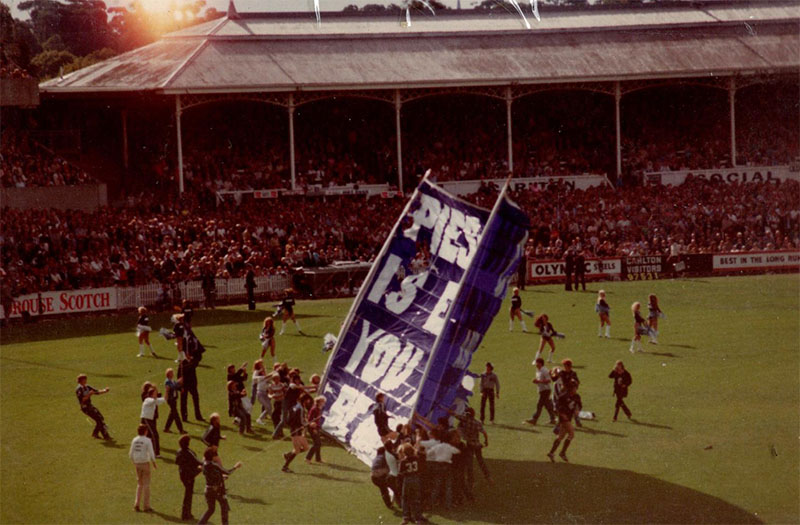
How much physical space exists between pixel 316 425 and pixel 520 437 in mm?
4572

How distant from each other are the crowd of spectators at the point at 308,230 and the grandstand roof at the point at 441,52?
5.53 m

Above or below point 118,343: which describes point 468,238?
above

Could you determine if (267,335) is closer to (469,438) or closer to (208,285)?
(469,438)

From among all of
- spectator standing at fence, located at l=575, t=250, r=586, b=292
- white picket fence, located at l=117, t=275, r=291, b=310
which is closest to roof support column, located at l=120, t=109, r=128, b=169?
white picket fence, located at l=117, t=275, r=291, b=310

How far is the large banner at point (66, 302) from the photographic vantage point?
3841 cm

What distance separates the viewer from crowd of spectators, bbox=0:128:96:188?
45125mm

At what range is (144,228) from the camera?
43.8 metres

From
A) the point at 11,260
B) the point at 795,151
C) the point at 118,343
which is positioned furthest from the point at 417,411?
the point at 795,151

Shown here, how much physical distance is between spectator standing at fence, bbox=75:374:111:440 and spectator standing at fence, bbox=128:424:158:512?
3405 millimetres

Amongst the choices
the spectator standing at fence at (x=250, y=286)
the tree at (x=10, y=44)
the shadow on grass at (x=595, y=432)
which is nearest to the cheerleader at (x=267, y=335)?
the shadow on grass at (x=595, y=432)

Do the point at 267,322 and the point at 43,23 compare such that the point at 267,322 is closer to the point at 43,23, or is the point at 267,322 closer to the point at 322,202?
the point at 322,202

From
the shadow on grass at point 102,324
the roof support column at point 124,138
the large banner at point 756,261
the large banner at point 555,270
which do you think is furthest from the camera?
the roof support column at point 124,138

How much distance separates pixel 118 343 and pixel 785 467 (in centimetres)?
2051

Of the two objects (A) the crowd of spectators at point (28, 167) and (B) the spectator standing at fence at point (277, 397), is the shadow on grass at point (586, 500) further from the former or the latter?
(A) the crowd of spectators at point (28, 167)
